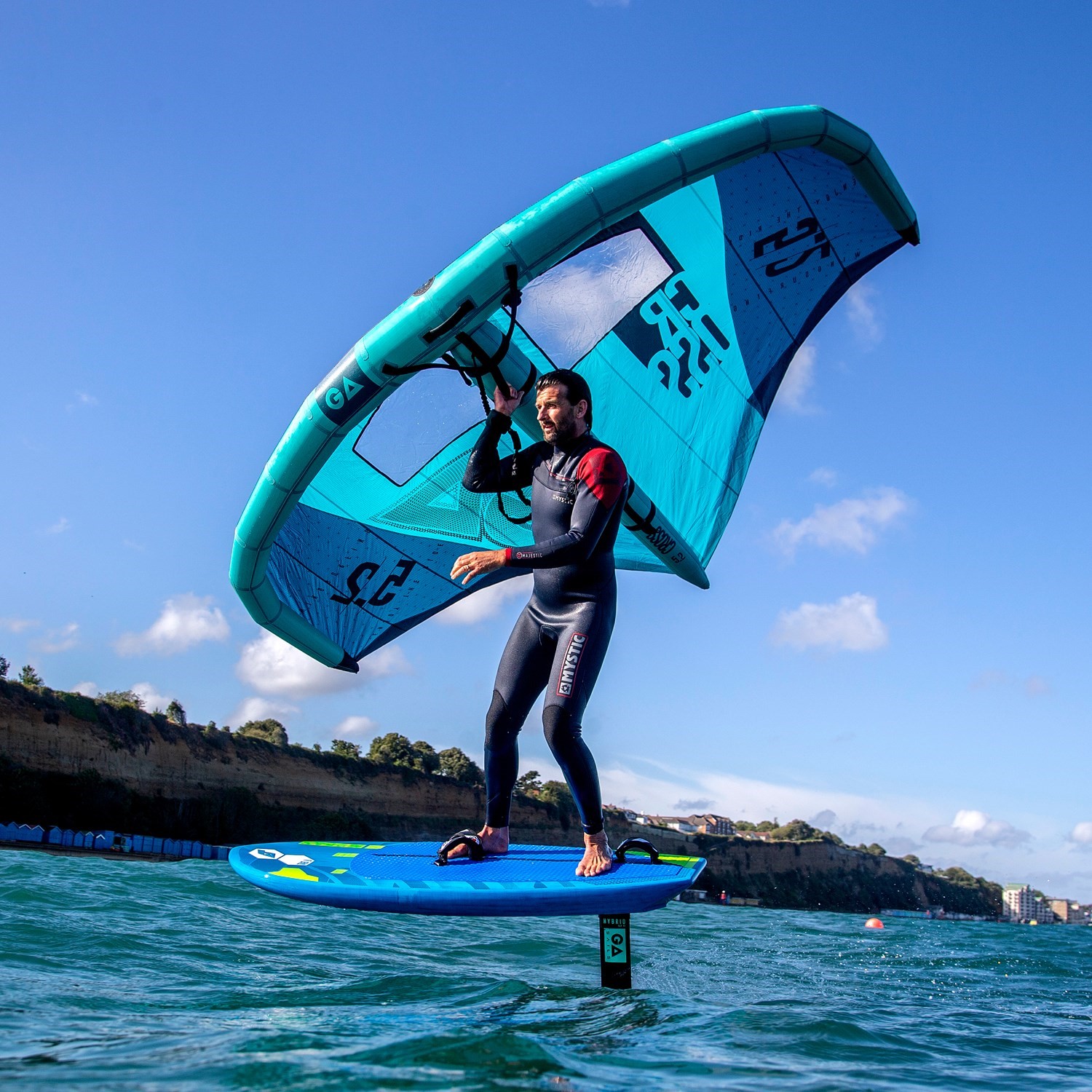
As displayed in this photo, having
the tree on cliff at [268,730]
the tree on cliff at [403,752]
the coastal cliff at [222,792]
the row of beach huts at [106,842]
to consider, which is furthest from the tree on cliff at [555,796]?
the row of beach huts at [106,842]

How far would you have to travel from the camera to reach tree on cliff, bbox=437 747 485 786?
52750 millimetres

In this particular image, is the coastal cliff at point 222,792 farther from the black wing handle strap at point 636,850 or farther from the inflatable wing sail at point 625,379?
the black wing handle strap at point 636,850

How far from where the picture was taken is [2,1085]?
183cm

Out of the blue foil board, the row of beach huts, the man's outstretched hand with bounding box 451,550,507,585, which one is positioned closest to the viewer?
the blue foil board

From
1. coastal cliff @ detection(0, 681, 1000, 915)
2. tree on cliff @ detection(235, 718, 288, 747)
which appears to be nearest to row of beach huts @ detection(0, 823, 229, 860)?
coastal cliff @ detection(0, 681, 1000, 915)

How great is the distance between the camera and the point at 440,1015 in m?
2.83

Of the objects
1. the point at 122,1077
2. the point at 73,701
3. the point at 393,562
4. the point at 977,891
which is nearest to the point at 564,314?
the point at 393,562

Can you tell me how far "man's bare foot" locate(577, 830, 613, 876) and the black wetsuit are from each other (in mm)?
48

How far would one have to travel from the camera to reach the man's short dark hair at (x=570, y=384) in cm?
356

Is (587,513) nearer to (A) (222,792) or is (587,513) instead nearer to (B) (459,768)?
(A) (222,792)

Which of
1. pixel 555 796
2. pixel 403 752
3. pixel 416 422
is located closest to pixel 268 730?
pixel 403 752

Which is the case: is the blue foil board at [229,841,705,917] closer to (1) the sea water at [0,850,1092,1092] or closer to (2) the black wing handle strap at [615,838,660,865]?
(2) the black wing handle strap at [615,838,660,865]

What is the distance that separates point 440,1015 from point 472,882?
45cm

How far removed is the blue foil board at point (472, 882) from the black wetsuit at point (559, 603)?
0.25 meters
